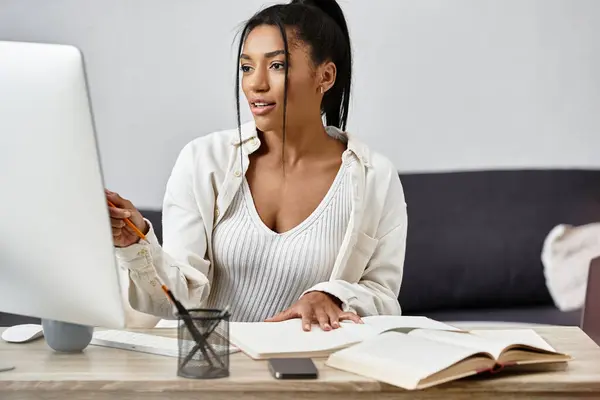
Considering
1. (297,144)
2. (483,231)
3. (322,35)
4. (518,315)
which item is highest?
(322,35)

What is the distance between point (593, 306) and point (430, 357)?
1.54 m

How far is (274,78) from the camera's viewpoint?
217 centimetres

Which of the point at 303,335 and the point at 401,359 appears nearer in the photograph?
the point at 401,359

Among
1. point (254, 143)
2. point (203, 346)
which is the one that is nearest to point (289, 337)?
point (203, 346)

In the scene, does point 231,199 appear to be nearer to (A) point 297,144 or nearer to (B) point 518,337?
(A) point 297,144

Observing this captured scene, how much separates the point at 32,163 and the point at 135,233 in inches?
16.6

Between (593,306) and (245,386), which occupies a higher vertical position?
(245,386)

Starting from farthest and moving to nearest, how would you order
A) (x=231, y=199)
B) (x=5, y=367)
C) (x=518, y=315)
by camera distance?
(x=518, y=315), (x=231, y=199), (x=5, y=367)

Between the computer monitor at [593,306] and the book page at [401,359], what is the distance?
138 centimetres

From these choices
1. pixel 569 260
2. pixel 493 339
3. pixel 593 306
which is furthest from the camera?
pixel 569 260

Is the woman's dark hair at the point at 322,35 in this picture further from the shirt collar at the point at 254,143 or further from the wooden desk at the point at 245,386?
the wooden desk at the point at 245,386

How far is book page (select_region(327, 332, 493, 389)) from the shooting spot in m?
1.30

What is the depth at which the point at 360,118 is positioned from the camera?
3.61 meters

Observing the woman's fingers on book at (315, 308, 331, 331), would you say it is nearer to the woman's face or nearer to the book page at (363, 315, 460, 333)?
the book page at (363, 315, 460, 333)
